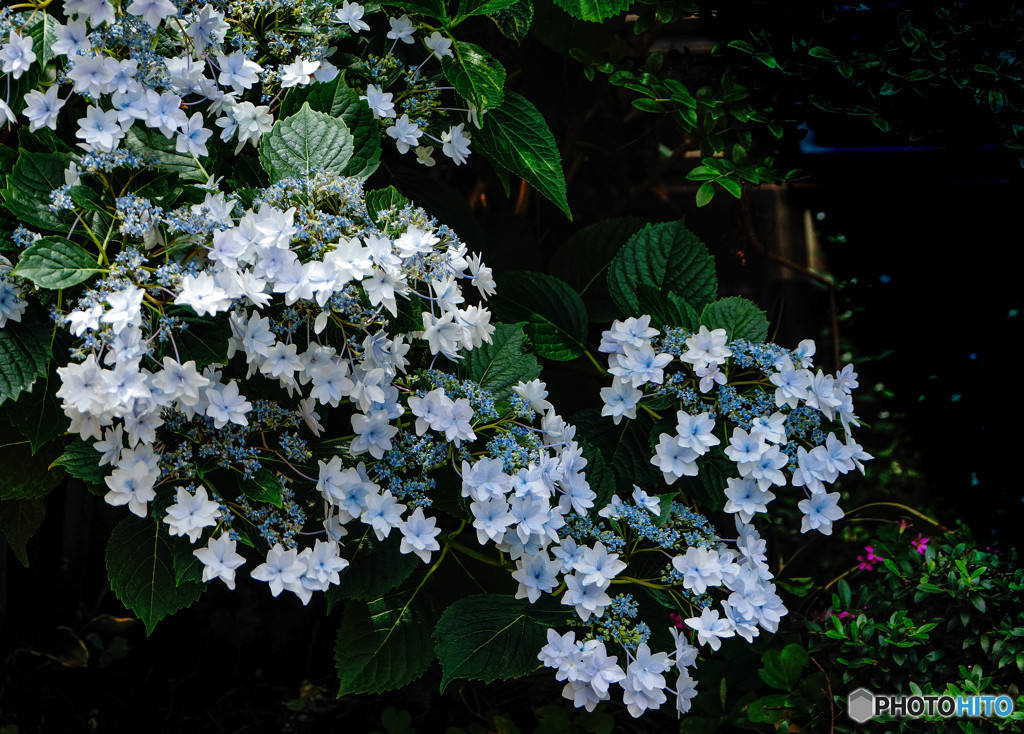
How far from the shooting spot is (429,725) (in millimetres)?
2008

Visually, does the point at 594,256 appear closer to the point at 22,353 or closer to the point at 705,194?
the point at 705,194

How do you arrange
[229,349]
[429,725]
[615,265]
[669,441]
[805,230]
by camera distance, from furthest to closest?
[805,230], [429,725], [615,265], [669,441], [229,349]

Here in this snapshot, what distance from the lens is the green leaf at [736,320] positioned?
1.46 m

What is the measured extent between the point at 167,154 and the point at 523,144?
548mm

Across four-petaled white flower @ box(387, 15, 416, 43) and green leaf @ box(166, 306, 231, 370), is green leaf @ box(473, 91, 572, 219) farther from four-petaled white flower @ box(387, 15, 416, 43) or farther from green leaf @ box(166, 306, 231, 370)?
green leaf @ box(166, 306, 231, 370)

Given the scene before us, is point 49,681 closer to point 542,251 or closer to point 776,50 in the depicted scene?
point 542,251

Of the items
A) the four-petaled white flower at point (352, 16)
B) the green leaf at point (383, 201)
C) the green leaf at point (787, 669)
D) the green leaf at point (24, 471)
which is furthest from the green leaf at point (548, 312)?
the green leaf at point (24, 471)

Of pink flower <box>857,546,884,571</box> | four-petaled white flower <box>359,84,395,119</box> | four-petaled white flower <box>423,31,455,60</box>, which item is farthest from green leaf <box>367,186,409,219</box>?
pink flower <box>857,546,884,571</box>

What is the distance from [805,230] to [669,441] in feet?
5.18

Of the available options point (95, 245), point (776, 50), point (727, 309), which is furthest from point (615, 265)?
point (95, 245)

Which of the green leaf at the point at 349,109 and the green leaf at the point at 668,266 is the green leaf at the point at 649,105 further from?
the green leaf at the point at 349,109

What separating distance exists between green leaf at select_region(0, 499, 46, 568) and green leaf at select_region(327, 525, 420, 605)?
0.56 metres

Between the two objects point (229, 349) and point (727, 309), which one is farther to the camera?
point (727, 309)

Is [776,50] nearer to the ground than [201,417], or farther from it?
farther from it
